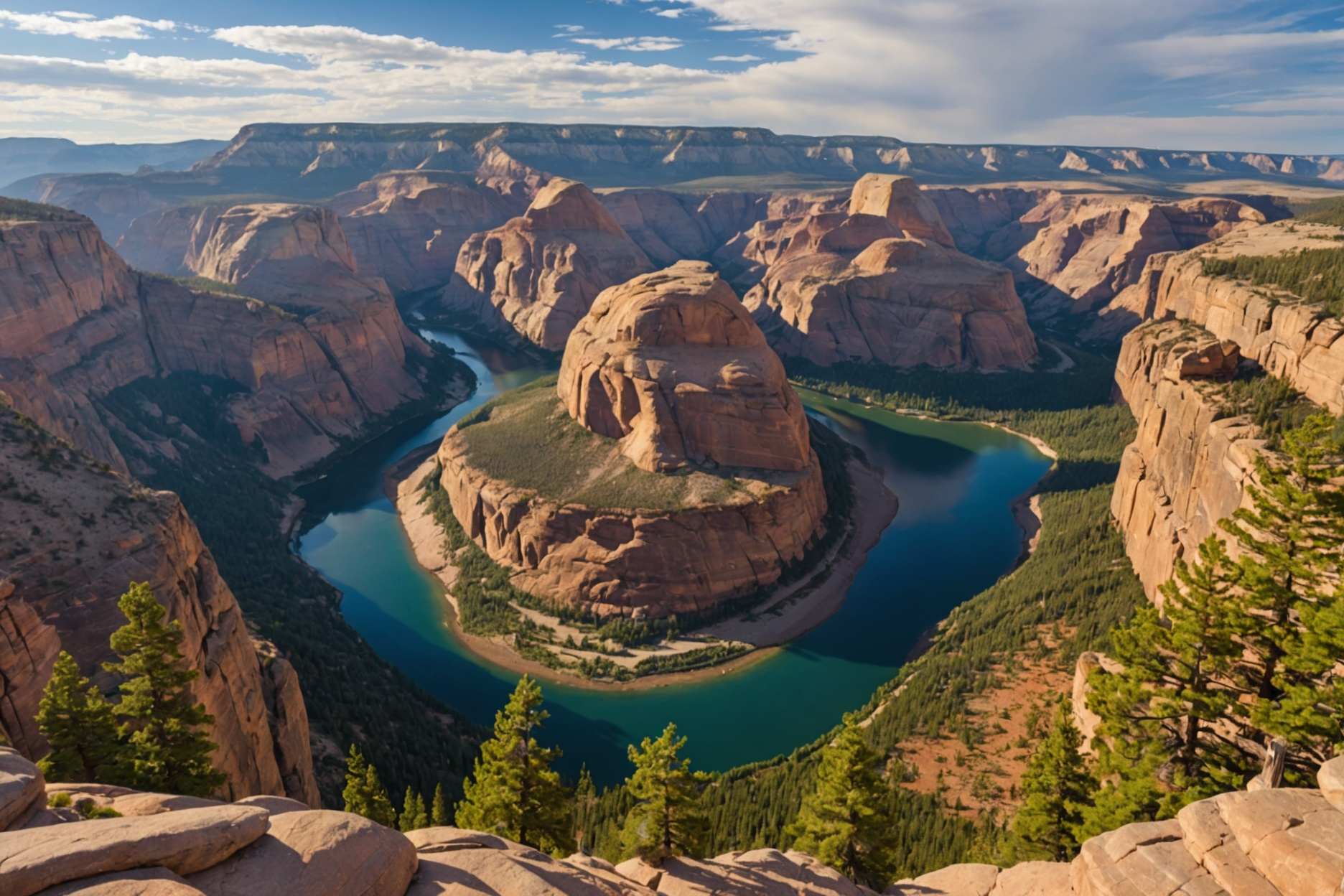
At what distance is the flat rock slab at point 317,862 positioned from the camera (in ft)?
56.0

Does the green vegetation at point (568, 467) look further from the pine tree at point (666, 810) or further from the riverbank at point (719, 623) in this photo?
the pine tree at point (666, 810)

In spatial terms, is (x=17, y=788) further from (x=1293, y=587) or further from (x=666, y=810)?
(x=1293, y=587)

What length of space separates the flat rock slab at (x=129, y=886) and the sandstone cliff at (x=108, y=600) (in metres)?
20.5

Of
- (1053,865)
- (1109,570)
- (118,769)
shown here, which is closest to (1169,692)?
(1053,865)

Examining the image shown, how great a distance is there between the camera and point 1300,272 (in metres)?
78.0

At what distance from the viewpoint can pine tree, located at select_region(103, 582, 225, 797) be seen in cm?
2794

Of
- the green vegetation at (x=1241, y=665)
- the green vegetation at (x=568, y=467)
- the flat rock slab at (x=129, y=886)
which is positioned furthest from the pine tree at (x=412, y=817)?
the green vegetation at (x=568, y=467)

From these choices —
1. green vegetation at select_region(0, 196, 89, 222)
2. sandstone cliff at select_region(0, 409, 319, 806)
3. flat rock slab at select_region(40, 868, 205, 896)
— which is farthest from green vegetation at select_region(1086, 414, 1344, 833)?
green vegetation at select_region(0, 196, 89, 222)

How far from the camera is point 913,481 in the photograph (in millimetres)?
109750

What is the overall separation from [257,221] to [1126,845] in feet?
647

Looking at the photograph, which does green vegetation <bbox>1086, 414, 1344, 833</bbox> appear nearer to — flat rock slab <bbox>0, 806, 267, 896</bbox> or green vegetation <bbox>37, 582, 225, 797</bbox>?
flat rock slab <bbox>0, 806, 267, 896</bbox>

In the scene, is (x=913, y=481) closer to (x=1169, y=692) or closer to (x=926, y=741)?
(x=926, y=741)

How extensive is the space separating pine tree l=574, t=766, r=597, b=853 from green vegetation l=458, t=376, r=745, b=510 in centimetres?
2973

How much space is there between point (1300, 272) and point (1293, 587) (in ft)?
235
